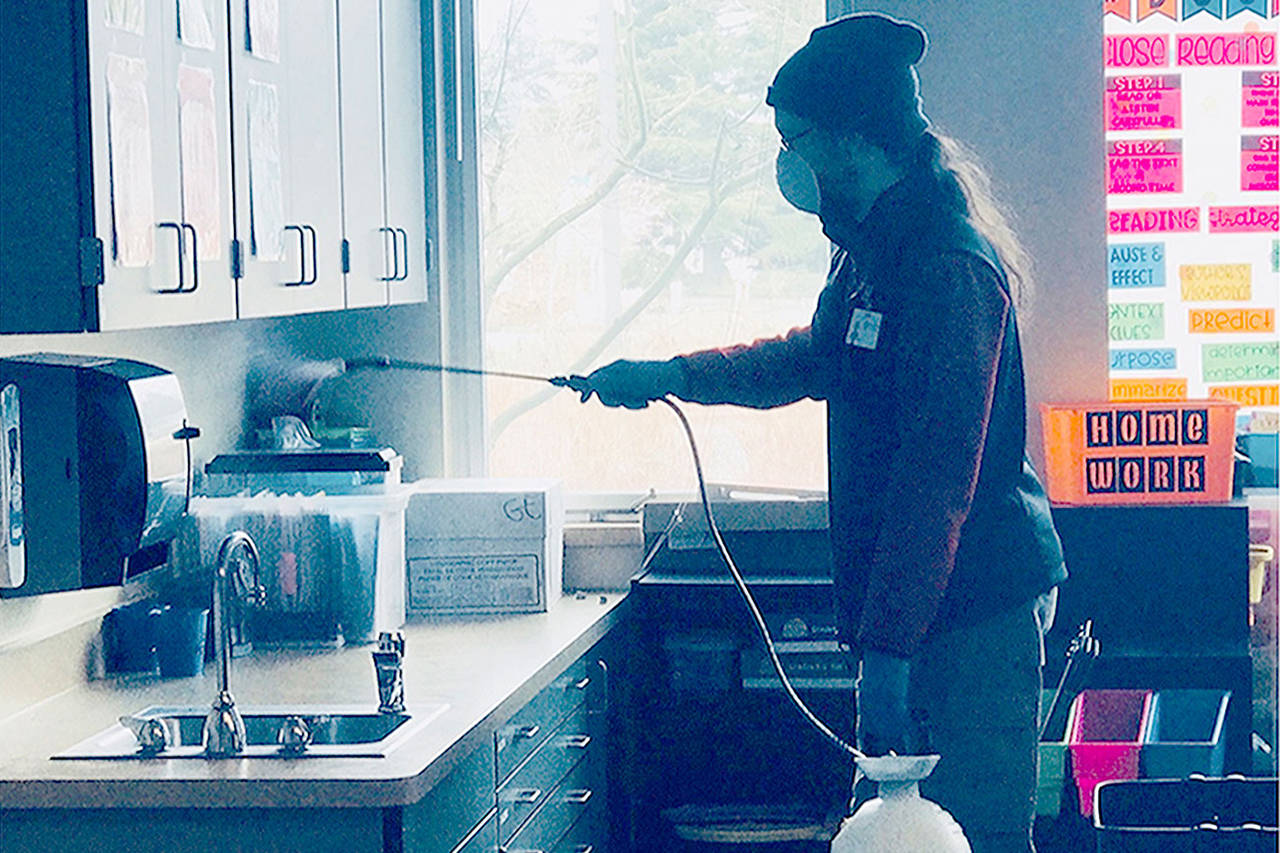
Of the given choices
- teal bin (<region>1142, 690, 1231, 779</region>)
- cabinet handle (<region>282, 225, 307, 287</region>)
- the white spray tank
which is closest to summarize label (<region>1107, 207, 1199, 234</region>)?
teal bin (<region>1142, 690, 1231, 779</region>)

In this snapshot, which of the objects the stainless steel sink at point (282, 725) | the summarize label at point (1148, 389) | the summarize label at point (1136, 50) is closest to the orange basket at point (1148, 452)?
the summarize label at point (1148, 389)

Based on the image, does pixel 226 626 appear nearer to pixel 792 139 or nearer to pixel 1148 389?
pixel 792 139

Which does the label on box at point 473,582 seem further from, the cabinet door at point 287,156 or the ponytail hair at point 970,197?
the ponytail hair at point 970,197

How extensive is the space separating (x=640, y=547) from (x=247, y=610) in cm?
99

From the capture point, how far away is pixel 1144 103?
13.2 ft

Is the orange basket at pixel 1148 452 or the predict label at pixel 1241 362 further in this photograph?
the predict label at pixel 1241 362

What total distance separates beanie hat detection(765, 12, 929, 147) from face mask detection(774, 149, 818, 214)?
0.11m

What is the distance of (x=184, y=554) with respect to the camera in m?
3.29

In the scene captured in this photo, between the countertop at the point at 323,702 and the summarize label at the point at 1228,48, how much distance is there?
1693 mm

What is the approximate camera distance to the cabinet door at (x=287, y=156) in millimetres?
2707

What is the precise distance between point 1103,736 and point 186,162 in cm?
228

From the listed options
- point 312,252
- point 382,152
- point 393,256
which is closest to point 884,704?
point 312,252

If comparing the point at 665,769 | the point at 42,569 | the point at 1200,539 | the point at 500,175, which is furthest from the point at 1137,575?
the point at 42,569

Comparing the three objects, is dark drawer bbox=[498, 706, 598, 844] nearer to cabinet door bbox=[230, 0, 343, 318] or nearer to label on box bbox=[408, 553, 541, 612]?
label on box bbox=[408, 553, 541, 612]
